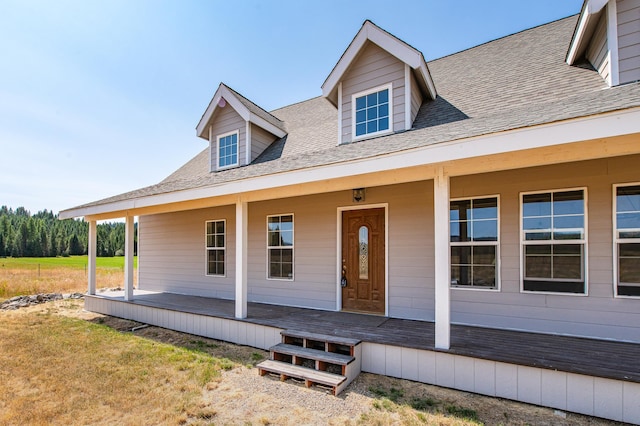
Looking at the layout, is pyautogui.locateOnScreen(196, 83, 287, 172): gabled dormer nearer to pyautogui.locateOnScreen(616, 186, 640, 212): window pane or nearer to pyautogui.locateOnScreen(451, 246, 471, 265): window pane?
pyautogui.locateOnScreen(451, 246, 471, 265): window pane

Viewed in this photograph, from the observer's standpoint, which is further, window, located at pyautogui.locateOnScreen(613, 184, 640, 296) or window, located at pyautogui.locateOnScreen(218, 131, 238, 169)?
window, located at pyautogui.locateOnScreen(218, 131, 238, 169)

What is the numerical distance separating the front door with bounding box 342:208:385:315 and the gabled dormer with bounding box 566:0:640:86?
3.70 meters

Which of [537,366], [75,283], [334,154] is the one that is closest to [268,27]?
[334,154]

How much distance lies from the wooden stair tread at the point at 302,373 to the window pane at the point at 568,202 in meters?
3.70

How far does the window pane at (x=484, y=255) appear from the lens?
4734 mm

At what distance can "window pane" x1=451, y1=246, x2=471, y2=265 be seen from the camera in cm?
493

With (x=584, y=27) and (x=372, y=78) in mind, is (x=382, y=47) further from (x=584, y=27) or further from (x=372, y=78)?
(x=584, y=27)

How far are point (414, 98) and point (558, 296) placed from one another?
4026 mm

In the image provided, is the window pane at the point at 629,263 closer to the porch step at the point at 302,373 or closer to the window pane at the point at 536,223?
the window pane at the point at 536,223

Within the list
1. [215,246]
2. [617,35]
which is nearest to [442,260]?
[617,35]

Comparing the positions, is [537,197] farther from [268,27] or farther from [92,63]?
[92,63]

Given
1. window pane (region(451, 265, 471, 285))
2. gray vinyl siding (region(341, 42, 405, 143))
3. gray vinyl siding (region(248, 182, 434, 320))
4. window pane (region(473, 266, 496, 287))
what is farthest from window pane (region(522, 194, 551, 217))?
gray vinyl siding (region(341, 42, 405, 143))

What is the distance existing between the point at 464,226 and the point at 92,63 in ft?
34.4

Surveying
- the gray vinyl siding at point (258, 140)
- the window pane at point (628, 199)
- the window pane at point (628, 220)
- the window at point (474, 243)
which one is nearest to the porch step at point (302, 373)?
the window at point (474, 243)
